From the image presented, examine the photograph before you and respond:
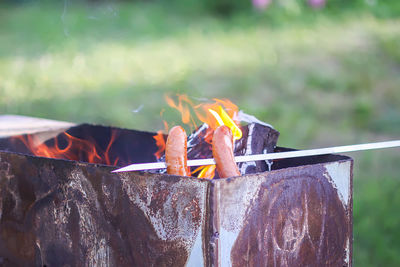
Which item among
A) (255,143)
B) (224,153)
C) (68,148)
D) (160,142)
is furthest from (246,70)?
(224,153)

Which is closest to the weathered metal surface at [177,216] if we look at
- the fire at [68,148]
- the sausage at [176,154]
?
the sausage at [176,154]

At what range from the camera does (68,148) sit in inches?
114

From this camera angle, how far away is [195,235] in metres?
1.86

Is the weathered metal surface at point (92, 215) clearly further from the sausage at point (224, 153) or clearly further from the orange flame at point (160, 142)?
the orange flame at point (160, 142)

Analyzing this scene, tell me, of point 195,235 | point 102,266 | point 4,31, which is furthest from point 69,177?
point 4,31

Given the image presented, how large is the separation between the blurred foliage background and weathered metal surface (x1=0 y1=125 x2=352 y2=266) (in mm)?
1656

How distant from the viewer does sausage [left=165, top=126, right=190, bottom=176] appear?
6.55 feet

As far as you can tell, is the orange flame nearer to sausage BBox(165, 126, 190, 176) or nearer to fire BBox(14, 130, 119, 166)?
fire BBox(14, 130, 119, 166)

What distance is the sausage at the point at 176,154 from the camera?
2.00 metres

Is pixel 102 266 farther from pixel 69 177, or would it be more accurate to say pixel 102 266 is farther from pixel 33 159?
pixel 33 159

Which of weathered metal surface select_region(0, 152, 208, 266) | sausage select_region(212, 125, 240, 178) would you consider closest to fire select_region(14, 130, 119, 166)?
weathered metal surface select_region(0, 152, 208, 266)

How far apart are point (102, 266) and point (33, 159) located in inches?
19.4

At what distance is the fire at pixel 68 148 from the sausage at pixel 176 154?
2.80 feet

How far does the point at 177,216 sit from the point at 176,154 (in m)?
0.22
